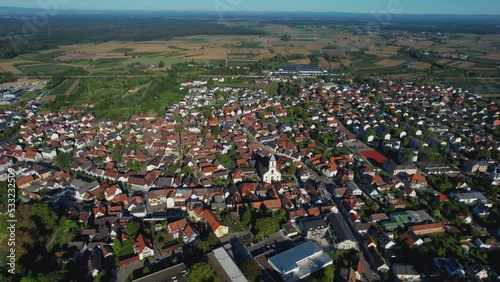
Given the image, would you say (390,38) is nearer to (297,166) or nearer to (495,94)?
(495,94)

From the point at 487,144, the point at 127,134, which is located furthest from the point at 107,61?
the point at 487,144

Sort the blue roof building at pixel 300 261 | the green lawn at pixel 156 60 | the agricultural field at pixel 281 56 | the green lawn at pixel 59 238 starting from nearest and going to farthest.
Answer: the blue roof building at pixel 300 261 < the green lawn at pixel 59 238 < the agricultural field at pixel 281 56 < the green lawn at pixel 156 60

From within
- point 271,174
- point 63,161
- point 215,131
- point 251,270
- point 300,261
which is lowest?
point 300,261

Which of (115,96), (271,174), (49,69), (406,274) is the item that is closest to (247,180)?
(271,174)

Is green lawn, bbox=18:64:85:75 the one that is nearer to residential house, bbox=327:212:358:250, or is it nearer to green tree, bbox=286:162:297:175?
green tree, bbox=286:162:297:175

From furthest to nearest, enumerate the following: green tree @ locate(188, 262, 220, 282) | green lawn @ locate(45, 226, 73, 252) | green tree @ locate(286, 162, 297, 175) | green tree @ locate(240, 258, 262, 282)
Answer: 1. green tree @ locate(286, 162, 297, 175)
2. green lawn @ locate(45, 226, 73, 252)
3. green tree @ locate(240, 258, 262, 282)
4. green tree @ locate(188, 262, 220, 282)

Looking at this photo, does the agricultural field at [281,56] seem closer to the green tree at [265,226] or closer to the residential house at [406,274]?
the green tree at [265,226]

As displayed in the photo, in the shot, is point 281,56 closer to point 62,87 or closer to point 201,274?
point 62,87

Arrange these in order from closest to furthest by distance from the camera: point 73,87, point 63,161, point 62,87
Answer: point 63,161 → point 62,87 → point 73,87

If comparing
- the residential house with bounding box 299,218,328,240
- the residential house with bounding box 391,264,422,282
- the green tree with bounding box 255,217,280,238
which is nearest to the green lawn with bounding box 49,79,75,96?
the green tree with bounding box 255,217,280,238

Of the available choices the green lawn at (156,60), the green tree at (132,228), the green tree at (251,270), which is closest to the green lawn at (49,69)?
the green lawn at (156,60)
